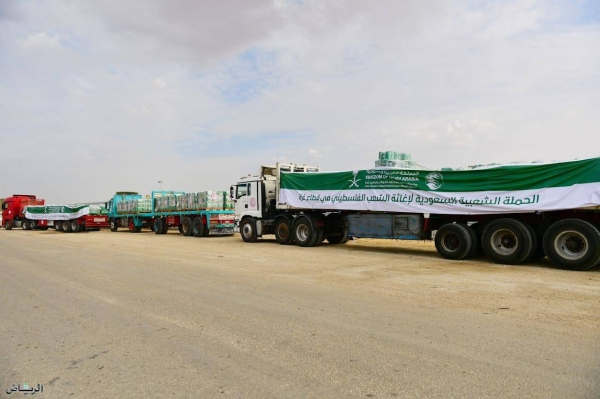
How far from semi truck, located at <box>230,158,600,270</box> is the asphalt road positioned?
556 centimetres

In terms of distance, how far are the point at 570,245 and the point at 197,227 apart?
63.6ft

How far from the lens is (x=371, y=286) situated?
853cm

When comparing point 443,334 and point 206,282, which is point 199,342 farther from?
point 206,282

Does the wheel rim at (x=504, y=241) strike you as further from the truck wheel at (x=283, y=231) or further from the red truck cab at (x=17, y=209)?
the red truck cab at (x=17, y=209)

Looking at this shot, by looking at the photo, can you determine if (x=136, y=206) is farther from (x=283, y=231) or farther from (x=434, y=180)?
(x=434, y=180)

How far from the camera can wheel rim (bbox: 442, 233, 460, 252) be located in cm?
1323

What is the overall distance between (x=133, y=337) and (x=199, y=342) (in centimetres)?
86

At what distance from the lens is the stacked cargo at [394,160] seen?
15.6m

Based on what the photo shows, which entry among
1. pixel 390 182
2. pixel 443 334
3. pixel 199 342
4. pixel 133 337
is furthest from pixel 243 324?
pixel 390 182

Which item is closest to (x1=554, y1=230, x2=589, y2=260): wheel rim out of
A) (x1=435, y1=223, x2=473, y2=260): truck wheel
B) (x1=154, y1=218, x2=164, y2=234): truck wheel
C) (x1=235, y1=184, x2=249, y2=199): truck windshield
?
(x1=435, y1=223, x2=473, y2=260): truck wheel

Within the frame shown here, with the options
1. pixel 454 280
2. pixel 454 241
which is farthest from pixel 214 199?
pixel 454 280

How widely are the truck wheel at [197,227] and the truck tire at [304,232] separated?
895 centimetres

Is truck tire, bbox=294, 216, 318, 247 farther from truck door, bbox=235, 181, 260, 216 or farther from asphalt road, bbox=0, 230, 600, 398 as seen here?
asphalt road, bbox=0, 230, 600, 398

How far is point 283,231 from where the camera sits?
62.7 feet
